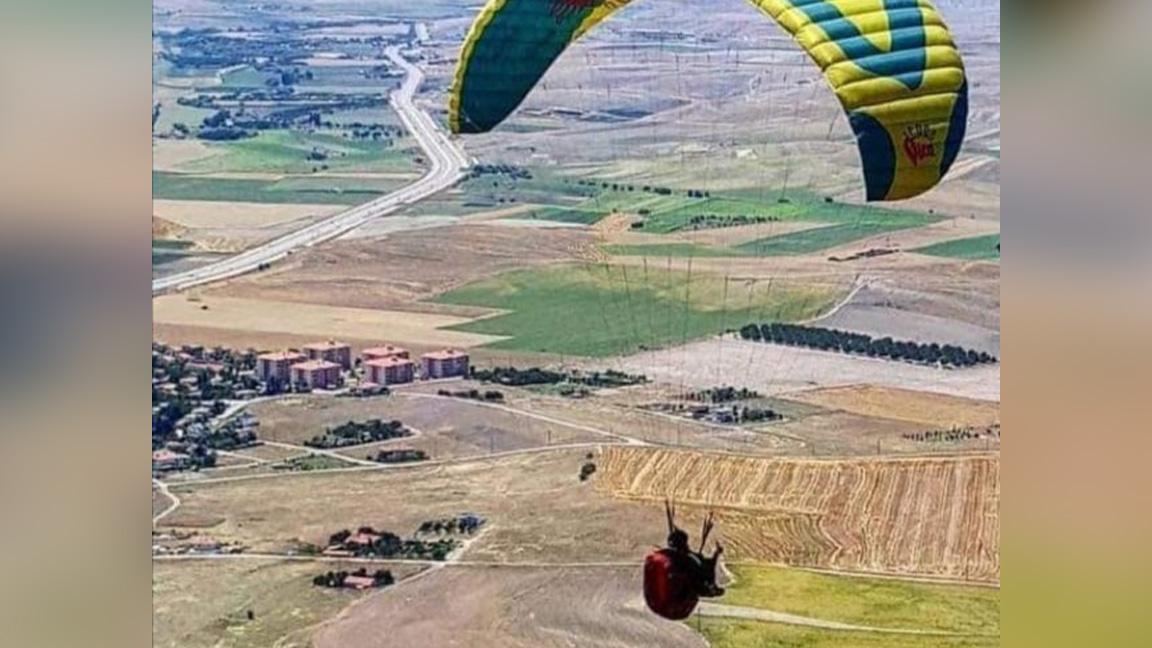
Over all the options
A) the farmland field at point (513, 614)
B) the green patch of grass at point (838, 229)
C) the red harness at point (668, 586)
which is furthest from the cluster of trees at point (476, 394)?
the green patch of grass at point (838, 229)

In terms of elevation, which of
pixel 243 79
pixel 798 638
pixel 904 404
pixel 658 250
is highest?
pixel 243 79

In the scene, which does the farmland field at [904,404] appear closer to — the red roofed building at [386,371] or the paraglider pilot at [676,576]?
the paraglider pilot at [676,576]

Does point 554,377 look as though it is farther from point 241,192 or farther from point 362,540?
point 241,192

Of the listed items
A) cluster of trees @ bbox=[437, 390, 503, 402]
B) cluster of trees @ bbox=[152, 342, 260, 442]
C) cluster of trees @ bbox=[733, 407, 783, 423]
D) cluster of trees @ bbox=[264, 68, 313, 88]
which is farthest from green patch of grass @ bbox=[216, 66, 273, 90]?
cluster of trees @ bbox=[733, 407, 783, 423]

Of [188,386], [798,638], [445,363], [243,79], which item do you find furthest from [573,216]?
[798,638]
